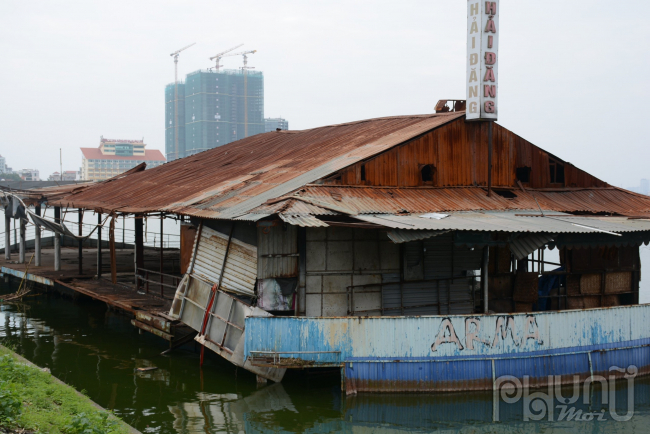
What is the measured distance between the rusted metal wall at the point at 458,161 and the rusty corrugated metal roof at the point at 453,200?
0.31 m

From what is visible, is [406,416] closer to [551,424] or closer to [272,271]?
[551,424]

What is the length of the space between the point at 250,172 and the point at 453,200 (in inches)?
288

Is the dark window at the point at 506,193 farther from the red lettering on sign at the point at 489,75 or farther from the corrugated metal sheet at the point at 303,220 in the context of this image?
the corrugated metal sheet at the point at 303,220

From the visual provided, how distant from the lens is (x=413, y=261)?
1744 centimetres

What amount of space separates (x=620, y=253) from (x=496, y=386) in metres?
8.42

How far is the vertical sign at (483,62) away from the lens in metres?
19.8

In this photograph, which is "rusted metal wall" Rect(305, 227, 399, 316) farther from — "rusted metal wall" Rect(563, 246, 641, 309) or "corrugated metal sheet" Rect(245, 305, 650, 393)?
"rusted metal wall" Rect(563, 246, 641, 309)

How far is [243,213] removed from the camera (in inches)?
614

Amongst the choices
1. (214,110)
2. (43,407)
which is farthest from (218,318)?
(214,110)

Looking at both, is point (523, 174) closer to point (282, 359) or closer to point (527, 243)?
point (527, 243)

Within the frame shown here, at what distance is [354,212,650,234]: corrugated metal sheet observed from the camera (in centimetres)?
1503

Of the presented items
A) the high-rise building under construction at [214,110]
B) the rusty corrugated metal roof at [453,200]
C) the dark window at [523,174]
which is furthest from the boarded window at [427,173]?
the high-rise building under construction at [214,110]

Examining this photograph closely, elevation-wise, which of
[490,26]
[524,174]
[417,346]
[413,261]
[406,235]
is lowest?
[417,346]

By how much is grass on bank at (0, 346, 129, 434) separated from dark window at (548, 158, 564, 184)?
1652cm
